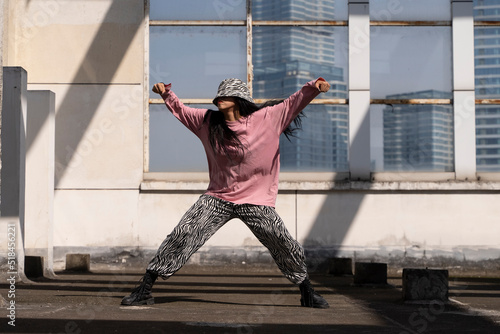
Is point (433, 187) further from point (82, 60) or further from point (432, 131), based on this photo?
point (82, 60)

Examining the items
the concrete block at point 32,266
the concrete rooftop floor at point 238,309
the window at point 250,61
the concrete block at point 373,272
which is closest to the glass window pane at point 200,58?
the window at point 250,61

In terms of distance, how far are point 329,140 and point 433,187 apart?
1.44 m

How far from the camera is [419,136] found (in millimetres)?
11570

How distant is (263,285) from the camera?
8945 mm

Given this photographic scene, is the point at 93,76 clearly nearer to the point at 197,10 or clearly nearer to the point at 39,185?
the point at 197,10

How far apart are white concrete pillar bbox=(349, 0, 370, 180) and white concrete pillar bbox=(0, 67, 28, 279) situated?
14.3 feet

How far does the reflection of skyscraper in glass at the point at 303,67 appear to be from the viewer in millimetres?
11453

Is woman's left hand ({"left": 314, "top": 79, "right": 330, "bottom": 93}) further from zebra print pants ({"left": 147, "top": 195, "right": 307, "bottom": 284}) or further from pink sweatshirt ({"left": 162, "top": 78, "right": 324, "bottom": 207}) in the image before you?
zebra print pants ({"left": 147, "top": 195, "right": 307, "bottom": 284})

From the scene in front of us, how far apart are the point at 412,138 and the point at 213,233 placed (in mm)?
5643

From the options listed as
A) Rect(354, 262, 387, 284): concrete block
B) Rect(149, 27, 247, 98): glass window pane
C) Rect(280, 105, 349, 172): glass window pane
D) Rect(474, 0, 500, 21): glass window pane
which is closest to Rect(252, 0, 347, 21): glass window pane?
Rect(149, 27, 247, 98): glass window pane

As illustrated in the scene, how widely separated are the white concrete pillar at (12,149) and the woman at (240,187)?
8.75 feet

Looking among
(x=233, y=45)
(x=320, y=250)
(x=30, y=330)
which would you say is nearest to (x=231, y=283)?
(x=320, y=250)

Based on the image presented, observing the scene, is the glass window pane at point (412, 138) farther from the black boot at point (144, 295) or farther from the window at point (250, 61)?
the black boot at point (144, 295)

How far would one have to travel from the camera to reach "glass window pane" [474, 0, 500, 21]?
11555mm
